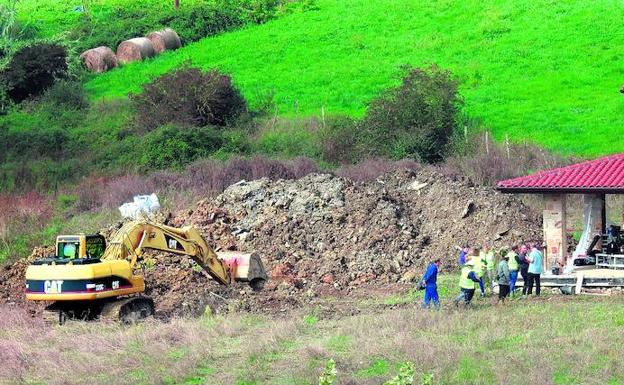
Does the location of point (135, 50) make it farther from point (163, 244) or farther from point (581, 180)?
point (581, 180)

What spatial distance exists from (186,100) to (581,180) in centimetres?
2398

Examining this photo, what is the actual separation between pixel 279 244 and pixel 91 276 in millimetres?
10225

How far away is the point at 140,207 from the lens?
3794 cm

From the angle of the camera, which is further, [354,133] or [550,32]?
[550,32]

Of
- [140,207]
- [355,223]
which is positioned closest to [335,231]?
[355,223]

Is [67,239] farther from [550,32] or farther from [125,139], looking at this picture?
[550,32]

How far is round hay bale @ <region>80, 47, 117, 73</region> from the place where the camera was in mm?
62219

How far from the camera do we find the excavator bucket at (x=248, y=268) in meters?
30.3

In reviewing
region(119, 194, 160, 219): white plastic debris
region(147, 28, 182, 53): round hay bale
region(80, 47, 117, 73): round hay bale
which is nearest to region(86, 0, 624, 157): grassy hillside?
region(147, 28, 182, 53): round hay bale

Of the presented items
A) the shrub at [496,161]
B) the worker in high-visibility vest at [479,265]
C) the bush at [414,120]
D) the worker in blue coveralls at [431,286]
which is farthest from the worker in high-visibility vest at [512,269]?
the bush at [414,120]

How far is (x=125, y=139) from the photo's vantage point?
49188mm

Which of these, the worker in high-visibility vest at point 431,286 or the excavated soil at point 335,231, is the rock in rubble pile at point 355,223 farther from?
the worker in high-visibility vest at point 431,286

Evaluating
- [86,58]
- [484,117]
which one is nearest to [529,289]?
[484,117]

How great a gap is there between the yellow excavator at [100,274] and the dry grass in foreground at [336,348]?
847mm
